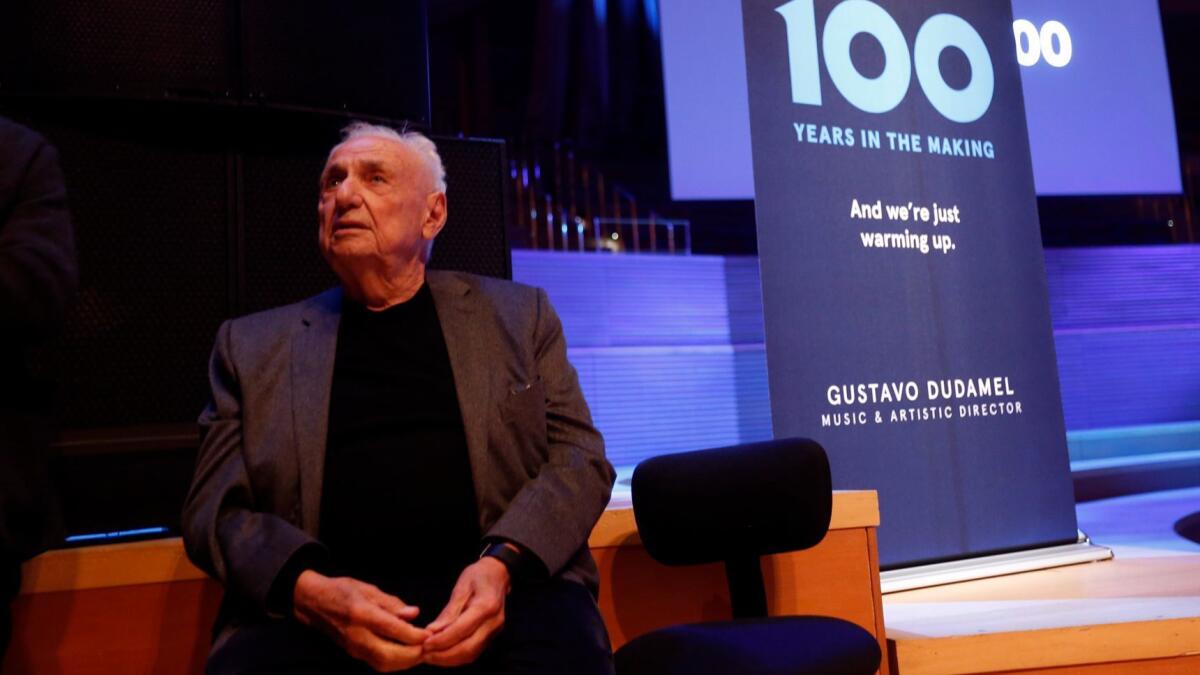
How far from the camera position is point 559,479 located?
141 centimetres

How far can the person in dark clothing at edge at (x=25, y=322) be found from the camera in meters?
1.24

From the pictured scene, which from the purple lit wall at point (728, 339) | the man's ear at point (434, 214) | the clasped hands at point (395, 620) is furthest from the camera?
the purple lit wall at point (728, 339)

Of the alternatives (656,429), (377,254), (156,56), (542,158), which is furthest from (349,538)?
(542,158)

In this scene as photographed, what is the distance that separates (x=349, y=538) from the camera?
1379mm

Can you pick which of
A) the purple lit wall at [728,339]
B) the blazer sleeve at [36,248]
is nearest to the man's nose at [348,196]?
the blazer sleeve at [36,248]

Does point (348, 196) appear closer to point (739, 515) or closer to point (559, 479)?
point (559, 479)

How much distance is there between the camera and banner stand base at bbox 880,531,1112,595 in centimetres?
238

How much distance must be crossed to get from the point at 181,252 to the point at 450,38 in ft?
23.6

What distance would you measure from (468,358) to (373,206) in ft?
1.02

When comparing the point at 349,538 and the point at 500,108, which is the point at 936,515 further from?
the point at 500,108

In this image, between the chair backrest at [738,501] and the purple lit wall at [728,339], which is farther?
the purple lit wall at [728,339]

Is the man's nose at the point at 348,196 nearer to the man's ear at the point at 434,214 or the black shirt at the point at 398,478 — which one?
the man's ear at the point at 434,214

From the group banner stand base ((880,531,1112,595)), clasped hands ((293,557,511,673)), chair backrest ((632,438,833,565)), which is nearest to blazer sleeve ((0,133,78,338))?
clasped hands ((293,557,511,673))

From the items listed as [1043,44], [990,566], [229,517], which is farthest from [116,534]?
[1043,44]
